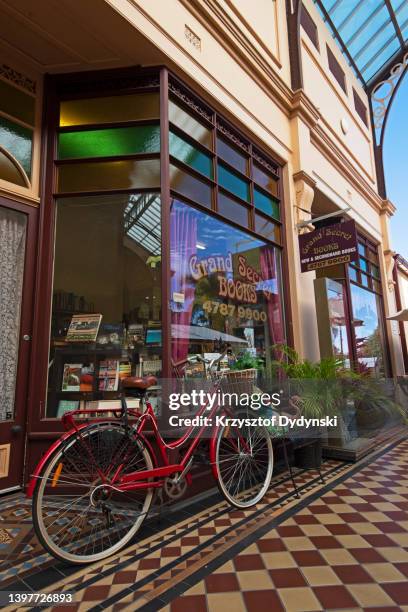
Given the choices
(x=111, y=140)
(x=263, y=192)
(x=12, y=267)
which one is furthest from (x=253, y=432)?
(x=263, y=192)

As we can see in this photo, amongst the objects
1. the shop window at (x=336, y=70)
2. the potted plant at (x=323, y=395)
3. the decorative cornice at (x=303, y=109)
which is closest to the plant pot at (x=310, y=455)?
the potted plant at (x=323, y=395)

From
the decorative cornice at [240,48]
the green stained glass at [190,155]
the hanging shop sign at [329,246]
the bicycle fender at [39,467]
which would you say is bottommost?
the bicycle fender at [39,467]

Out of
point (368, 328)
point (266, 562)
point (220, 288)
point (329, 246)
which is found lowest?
point (266, 562)

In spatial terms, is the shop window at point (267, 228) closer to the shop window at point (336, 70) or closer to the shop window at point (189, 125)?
the shop window at point (189, 125)

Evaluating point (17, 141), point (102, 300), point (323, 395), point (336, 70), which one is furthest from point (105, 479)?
point (336, 70)

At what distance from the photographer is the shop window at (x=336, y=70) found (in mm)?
8148

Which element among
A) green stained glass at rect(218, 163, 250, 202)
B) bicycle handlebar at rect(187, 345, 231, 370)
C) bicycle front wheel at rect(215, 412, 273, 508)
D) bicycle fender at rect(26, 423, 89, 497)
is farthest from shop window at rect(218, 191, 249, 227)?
bicycle fender at rect(26, 423, 89, 497)

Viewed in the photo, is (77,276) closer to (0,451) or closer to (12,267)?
(12,267)

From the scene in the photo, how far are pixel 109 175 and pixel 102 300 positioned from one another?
1240 mm

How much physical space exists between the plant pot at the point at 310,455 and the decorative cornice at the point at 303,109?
4983 millimetres

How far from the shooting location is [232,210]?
465 cm

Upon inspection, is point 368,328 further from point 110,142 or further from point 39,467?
point 39,467

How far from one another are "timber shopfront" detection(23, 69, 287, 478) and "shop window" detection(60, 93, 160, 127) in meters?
0.01

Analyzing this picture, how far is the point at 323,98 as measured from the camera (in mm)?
7453
